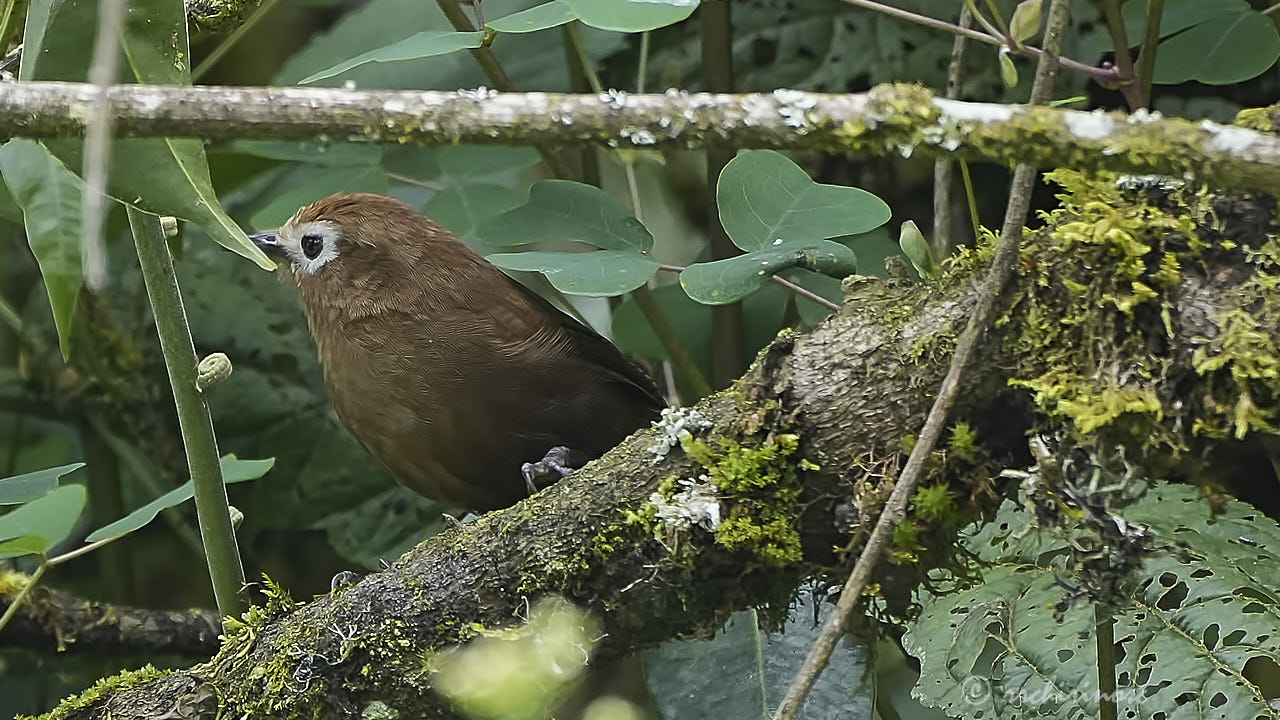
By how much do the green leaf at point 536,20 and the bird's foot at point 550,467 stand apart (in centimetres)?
79

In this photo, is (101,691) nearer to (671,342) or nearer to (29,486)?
(29,486)

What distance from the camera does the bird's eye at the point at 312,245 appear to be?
259 cm

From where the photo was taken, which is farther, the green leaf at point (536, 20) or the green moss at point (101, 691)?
the green moss at point (101, 691)

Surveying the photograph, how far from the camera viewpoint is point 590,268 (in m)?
1.91

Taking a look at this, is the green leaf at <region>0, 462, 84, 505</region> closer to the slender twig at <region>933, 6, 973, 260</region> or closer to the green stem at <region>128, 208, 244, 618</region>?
the green stem at <region>128, 208, 244, 618</region>

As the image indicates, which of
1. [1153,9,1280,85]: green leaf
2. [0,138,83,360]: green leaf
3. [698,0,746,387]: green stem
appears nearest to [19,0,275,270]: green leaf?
[0,138,83,360]: green leaf

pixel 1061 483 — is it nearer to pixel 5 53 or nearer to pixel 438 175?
pixel 5 53

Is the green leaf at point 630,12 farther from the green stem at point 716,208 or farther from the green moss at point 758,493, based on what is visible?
the green stem at point 716,208

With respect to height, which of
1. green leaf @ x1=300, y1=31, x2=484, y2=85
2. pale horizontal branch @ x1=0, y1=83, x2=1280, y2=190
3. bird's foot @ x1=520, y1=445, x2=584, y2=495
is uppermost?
green leaf @ x1=300, y1=31, x2=484, y2=85

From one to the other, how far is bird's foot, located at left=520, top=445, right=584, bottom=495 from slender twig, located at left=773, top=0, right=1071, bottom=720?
2.89 feet

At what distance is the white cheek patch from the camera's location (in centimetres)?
258

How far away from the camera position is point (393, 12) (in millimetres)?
3062

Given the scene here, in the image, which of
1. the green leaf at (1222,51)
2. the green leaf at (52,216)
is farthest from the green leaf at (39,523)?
the green leaf at (1222,51)

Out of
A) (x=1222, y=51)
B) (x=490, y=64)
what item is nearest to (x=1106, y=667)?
(x=1222, y=51)
